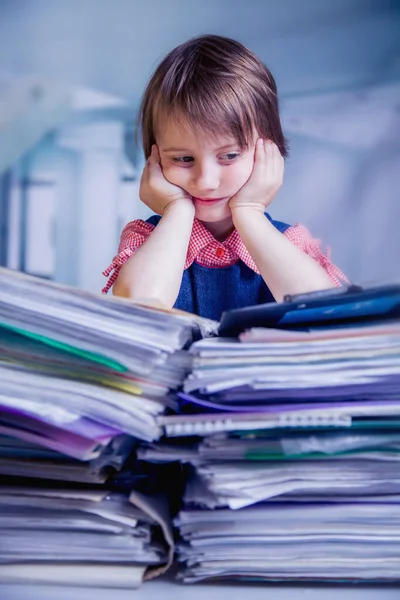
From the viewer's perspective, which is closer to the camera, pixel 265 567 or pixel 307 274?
Result: pixel 265 567

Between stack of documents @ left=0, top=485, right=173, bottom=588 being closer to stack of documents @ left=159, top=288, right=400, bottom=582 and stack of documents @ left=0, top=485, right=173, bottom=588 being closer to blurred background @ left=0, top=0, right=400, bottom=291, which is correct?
stack of documents @ left=159, top=288, right=400, bottom=582

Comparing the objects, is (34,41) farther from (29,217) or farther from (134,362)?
(134,362)

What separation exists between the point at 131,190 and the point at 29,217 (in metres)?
0.42

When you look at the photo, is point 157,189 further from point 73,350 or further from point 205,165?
point 73,350

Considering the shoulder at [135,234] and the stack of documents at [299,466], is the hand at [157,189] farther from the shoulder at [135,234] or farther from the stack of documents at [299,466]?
the stack of documents at [299,466]

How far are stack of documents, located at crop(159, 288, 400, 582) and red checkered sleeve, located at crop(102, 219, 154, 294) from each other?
64cm

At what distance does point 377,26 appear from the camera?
223cm

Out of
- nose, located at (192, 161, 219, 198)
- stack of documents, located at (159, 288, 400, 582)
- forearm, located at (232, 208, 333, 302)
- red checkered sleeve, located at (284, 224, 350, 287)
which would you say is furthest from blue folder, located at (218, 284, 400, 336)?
red checkered sleeve, located at (284, 224, 350, 287)

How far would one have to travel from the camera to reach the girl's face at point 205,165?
0.97 meters

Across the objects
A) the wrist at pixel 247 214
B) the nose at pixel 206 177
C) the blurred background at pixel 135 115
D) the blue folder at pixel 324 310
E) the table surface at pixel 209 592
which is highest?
the blurred background at pixel 135 115

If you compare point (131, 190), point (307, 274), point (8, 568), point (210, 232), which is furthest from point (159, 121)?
point (131, 190)

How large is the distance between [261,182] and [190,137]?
134 mm

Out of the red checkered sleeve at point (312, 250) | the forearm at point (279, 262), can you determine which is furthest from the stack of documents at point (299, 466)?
the red checkered sleeve at point (312, 250)

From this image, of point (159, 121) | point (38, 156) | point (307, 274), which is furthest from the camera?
point (38, 156)
